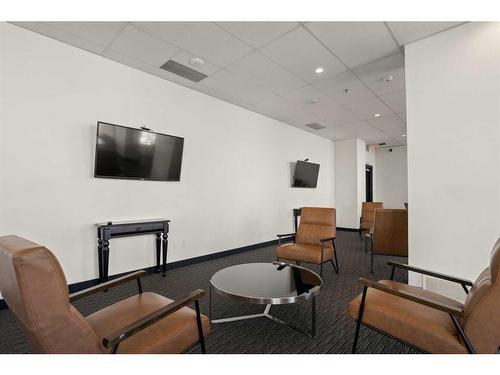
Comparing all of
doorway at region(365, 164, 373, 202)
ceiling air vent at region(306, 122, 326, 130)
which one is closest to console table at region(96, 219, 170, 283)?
ceiling air vent at region(306, 122, 326, 130)

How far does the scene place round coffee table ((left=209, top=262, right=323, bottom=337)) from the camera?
1850mm

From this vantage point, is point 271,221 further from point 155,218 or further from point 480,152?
point 480,152

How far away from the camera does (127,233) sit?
3.10m

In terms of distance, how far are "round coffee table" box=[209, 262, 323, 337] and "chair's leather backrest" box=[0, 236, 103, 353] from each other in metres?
1.00

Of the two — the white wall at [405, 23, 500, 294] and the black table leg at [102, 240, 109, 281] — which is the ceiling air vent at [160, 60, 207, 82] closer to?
the black table leg at [102, 240, 109, 281]

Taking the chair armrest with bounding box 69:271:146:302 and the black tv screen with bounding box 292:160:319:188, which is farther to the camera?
the black tv screen with bounding box 292:160:319:188

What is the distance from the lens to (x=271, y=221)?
18.4 ft

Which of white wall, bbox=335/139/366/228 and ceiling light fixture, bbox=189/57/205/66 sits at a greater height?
ceiling light fixture, bbox=189/57/205/66

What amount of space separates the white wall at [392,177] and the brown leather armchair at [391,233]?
5.99 m

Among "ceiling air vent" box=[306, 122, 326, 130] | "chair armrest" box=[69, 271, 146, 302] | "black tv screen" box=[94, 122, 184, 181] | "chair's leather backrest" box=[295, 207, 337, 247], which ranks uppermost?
"ceiling air vent" box=[306, 122, 326, 130]

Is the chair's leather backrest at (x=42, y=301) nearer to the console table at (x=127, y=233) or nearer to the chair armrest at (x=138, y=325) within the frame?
the chair armrest at (x=138, y=325)

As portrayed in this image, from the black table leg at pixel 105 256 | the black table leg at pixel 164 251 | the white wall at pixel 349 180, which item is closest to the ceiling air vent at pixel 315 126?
the white wall at pixel 349 180
